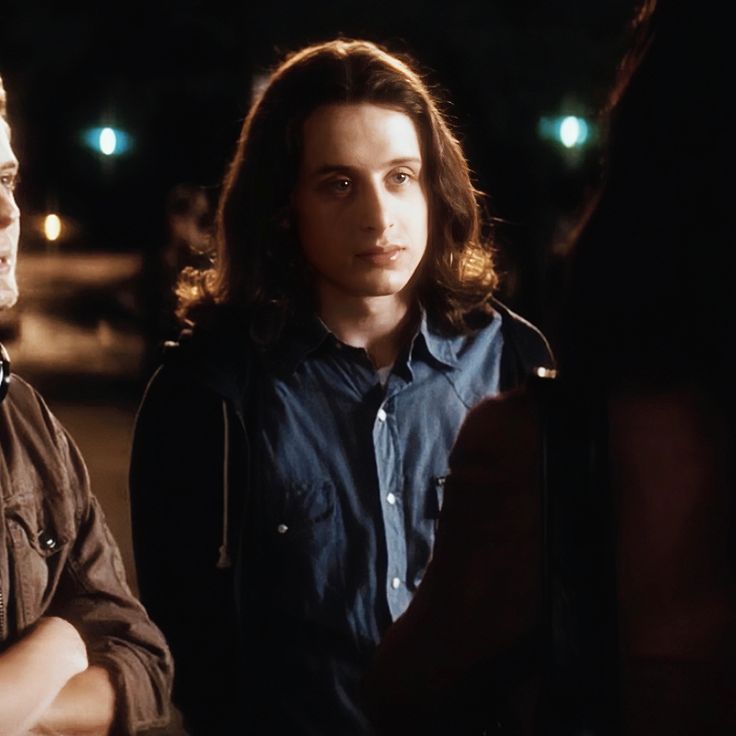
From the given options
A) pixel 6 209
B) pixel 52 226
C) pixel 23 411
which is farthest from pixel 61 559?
pixel 52 226

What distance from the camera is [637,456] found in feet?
3.13

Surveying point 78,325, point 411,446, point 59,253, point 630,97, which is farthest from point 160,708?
point 78,325

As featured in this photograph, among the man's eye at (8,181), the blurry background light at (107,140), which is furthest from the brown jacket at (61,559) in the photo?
the blurry background light at (107,140)

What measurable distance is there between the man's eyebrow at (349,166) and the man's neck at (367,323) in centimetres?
17

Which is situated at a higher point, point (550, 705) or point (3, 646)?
point (550, 705)

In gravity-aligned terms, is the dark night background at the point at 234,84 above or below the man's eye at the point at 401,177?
above

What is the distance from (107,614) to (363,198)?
650 mm

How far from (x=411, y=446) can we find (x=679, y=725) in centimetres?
78

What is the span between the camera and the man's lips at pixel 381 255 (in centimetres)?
166

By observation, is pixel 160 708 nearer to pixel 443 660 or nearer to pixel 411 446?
pixel 411 446

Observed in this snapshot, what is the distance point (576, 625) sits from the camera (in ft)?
3.18

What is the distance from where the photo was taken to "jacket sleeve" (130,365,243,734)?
1.65 metres

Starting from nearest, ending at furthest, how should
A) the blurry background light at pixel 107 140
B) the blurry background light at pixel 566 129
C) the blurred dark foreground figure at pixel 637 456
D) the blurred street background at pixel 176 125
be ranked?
the blurred dark foreground figure at pixel 637 456, the blurred street background at pixel 176 125, the blurry background light at pixel 566 129, the blurry background light at pixel 107 140

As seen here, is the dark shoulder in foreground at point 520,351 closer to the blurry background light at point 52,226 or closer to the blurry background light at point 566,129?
the blurry background light at point 52,226
